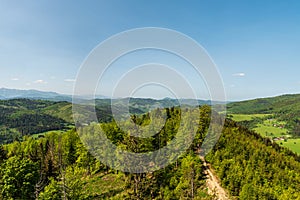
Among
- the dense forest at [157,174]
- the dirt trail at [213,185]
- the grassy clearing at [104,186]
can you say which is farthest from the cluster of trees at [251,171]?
the grassy clearing at [104,186]

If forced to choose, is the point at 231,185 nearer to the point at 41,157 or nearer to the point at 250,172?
the point at 250,172

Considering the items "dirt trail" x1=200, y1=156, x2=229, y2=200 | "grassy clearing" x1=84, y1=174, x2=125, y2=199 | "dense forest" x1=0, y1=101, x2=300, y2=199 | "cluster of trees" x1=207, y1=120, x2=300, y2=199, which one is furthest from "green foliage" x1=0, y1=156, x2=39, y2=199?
"cluster of trees" x1=207, y1=120, x2=300, y2=199

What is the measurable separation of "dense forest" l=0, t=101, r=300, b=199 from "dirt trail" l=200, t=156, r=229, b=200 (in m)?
0.85

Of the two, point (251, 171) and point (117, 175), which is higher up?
point (251, 171)

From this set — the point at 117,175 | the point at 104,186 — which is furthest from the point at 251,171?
the point at 104,186

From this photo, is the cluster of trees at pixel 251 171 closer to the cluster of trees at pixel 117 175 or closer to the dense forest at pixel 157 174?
the dense forest at pixel 157 174

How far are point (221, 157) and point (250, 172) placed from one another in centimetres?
592

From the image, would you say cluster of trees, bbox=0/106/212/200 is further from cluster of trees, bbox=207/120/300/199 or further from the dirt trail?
cluster of trees, bbox=207/120/300/199

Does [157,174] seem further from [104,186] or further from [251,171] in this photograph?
[251,171]

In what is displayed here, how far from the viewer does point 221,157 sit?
4625 cm

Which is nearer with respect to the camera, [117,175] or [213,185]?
[213,185]

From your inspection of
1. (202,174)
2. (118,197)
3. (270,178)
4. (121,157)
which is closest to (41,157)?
(118,197)

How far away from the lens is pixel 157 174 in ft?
133

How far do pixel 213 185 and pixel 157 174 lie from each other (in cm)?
905
